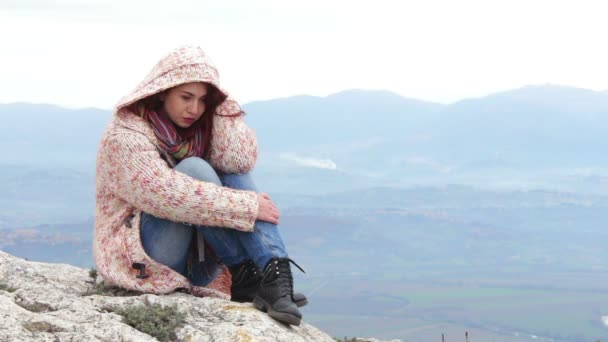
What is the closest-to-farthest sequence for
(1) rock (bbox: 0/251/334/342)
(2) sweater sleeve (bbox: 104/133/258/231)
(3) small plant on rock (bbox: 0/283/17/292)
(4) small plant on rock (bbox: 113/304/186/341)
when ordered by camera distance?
(1) rock (bbox: 0/251/334/342), (4) small plant on rock (bbox: 113/304/186/341), (2) sweater sleeve (bbox: 104/133/258/231), (3) small plant on rock (bbox: 0/283/17/292)

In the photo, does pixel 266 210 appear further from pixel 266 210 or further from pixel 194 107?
pixel 194 107

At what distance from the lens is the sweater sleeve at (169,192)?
241 inches

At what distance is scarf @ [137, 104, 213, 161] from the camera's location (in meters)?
6.51

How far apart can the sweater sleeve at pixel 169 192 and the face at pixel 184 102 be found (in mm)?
352

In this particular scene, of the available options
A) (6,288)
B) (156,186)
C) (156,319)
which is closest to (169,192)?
(156,186)

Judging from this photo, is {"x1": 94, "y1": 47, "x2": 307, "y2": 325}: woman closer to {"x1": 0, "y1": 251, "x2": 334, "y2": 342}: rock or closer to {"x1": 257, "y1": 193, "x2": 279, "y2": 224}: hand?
{"x1": 257, "y1": 193, "x2": 279, "y2": 224}: hand

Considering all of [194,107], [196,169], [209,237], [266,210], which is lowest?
[209,237]

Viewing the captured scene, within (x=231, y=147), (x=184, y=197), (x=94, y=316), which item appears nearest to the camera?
(x=94, y=316)

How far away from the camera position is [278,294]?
21.0 feet

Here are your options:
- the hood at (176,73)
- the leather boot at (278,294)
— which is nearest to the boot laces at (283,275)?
the leather boot at (278,294)

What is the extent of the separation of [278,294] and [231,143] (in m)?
1.22

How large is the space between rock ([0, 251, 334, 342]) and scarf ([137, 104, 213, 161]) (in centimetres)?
110

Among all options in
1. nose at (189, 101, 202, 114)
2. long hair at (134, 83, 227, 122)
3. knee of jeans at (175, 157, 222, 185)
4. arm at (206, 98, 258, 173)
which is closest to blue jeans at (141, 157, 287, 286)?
knee of jeans at (175, 157, 222, 185)

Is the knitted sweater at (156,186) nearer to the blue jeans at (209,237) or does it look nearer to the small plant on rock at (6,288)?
the blue jeans at (209,237)
